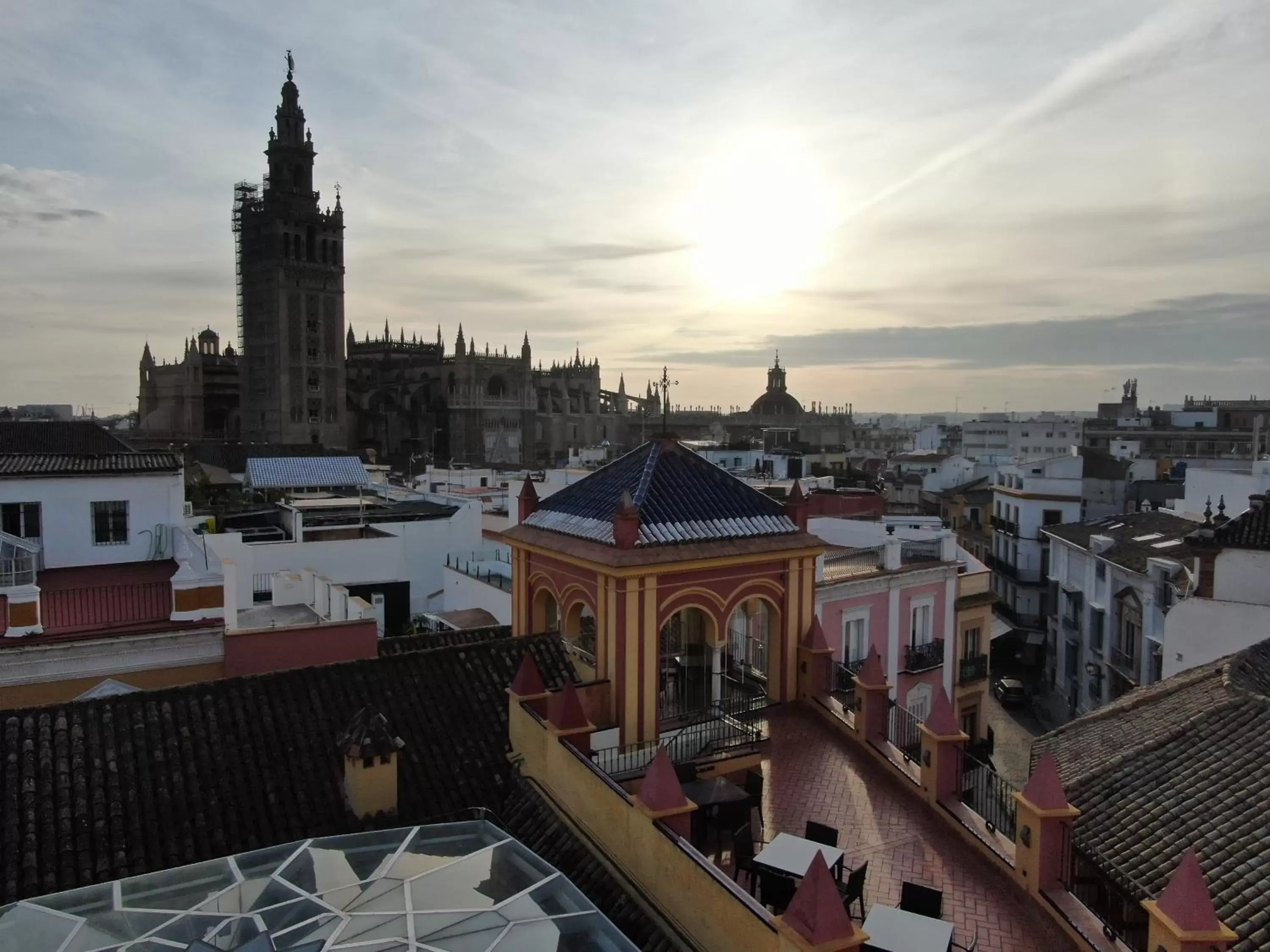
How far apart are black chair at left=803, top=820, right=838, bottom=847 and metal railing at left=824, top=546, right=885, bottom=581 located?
12070 millimetres

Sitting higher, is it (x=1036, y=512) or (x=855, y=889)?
(x=1036, y=512)

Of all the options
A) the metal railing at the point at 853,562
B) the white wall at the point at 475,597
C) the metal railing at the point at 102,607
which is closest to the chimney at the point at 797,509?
the metal railing at the point at 853,562

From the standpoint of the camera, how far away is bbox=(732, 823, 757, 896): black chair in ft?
27.2

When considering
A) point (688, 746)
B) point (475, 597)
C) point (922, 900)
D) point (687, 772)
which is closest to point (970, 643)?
point (475, 597)

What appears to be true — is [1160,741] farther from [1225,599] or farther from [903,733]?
[1225,599]

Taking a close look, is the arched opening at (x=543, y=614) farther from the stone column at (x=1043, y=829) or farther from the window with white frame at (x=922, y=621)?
the window with white frame at (x=922, y=621)

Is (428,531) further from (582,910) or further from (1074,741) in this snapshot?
(582,910)

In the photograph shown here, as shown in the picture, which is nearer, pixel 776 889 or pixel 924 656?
pixel 776 889

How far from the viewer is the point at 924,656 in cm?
2233

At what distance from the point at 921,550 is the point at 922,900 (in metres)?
17.4

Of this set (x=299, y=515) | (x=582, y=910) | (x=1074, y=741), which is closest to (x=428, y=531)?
(x=299, y=515)

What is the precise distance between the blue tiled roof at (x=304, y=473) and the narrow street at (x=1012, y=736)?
2566 cm

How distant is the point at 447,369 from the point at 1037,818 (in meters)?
82.7

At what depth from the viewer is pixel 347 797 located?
958 centimetres
